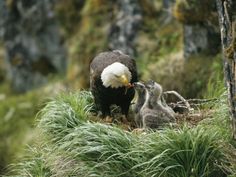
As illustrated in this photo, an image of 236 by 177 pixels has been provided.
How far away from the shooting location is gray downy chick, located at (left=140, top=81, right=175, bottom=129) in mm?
6984

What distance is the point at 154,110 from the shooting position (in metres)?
7.09

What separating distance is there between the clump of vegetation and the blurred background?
5.66 ft

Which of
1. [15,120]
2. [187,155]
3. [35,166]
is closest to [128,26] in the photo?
[15,120]

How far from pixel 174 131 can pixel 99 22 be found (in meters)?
10.6

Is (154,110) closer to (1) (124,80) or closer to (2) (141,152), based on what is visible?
(1) (124,80)

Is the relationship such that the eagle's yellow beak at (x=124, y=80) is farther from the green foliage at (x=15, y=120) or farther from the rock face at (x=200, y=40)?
the green foliage at (x=15, y=120)

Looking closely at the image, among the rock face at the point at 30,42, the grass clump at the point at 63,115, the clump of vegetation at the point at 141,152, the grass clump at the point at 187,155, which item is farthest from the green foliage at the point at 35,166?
the rock face at the point at 30,42

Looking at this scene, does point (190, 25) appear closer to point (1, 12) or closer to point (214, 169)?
point (214, 169)

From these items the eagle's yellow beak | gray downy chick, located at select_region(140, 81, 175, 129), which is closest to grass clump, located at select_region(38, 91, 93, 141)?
the eagle's yellow beak

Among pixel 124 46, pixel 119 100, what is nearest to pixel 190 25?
pixel 124 46

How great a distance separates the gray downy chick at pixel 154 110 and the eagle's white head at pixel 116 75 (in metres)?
0.31

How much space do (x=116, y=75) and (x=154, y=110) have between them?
0.65 m

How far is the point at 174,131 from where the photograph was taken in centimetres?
612

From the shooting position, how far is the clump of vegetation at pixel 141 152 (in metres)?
5.93
